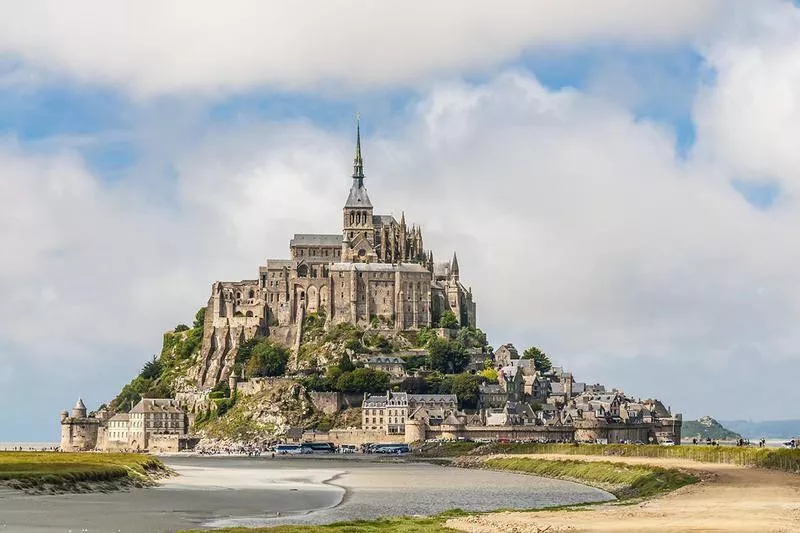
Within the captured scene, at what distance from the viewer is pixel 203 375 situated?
162125 millimetres

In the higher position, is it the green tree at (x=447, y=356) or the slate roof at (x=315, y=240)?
the slate roof at (x=315, y=240)

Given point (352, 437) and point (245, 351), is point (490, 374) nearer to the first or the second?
point (352, 437)

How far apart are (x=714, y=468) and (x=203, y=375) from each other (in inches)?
4020

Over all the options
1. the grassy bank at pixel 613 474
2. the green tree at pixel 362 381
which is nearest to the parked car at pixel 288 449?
the green tree at pixel 362 381

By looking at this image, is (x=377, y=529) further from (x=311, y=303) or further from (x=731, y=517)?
(x=311, y=303)

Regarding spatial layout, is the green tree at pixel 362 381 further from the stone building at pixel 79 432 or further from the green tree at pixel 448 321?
the stone building at pixel 79 432

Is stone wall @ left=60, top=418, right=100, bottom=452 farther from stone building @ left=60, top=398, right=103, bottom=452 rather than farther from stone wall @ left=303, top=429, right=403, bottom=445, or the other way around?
stone wall @ left=303, top=429, right=403, bottom=445

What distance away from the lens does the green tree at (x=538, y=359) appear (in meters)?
168

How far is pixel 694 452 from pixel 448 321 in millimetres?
76275

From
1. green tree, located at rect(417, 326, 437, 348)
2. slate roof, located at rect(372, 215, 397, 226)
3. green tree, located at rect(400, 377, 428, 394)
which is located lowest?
green tree, located at rect(400, 377, 428, 394)

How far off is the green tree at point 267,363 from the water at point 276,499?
5991 centimetres

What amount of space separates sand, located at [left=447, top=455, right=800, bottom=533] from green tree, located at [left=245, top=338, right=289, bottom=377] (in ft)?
339

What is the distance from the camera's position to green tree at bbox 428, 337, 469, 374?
15175 centimetres

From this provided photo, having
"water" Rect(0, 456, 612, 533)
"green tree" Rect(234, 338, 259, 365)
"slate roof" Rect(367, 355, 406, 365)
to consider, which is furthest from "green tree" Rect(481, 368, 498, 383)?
"water" Rect(0, 456, 612, 533)
